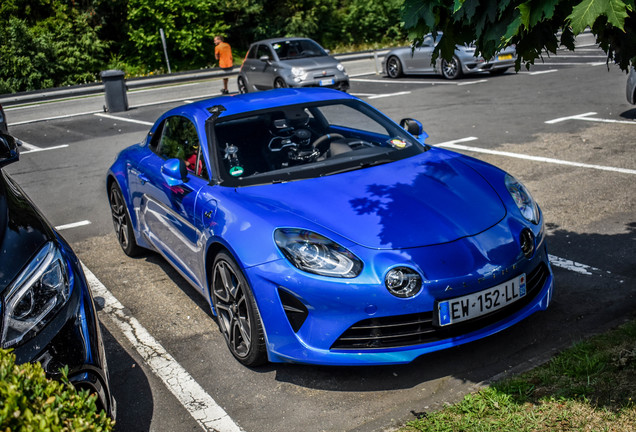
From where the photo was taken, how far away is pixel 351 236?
3979 mm

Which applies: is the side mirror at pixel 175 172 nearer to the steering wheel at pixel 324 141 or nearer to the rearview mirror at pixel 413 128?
A: the steering wheel at pixel 324 141

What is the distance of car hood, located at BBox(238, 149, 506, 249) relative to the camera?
4.02 m

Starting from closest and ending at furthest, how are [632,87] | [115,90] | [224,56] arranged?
[632,87]
[115,90]
[224,56]

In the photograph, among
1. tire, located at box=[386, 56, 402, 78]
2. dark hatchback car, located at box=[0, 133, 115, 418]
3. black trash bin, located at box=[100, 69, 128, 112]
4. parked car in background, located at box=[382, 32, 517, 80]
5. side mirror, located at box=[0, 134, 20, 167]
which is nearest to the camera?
dark hatchback car, located at box=[0, 133, 115, 418]

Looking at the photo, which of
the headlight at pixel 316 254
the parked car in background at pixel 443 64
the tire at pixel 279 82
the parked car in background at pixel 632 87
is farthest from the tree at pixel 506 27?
the tire at pixel 279 82

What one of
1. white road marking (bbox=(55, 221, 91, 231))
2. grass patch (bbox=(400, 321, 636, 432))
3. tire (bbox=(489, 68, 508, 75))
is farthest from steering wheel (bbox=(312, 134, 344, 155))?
tire (bbox=(489, 68, 508, 75))

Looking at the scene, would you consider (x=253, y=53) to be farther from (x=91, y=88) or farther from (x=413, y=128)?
(x=413, y=128)

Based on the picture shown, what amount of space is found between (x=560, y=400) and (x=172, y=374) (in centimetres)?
226

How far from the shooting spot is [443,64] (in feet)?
62.0

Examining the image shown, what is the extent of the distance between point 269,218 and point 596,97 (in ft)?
36.5

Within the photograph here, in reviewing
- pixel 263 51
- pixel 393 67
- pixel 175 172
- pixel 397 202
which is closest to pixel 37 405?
pixel 397 202

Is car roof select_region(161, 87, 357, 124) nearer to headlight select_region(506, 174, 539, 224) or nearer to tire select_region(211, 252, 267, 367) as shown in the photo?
tire select_region(211, 252, 267, 367)

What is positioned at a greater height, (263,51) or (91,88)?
(263,51)

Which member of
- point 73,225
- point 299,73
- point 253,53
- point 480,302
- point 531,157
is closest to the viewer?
point 480,302
